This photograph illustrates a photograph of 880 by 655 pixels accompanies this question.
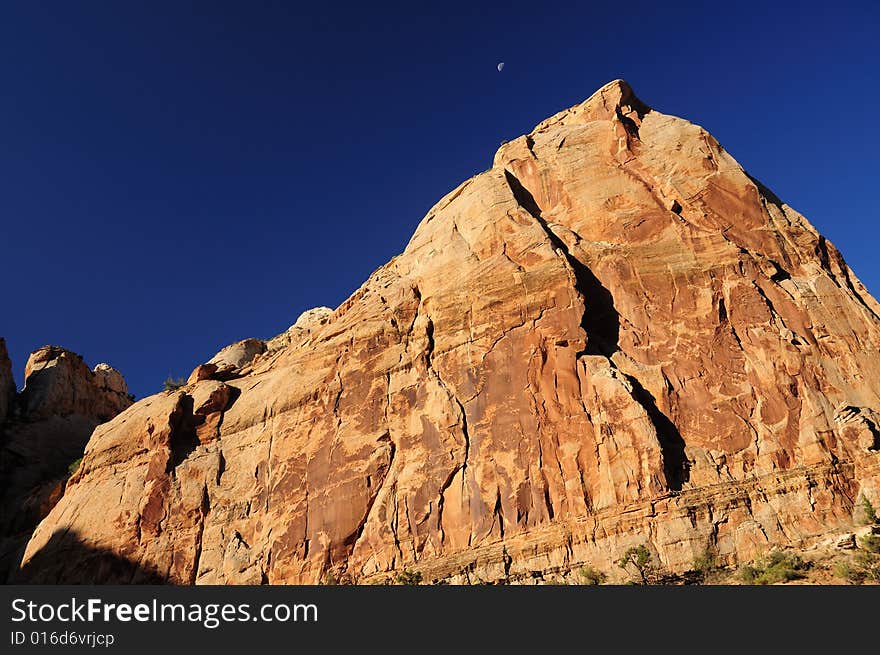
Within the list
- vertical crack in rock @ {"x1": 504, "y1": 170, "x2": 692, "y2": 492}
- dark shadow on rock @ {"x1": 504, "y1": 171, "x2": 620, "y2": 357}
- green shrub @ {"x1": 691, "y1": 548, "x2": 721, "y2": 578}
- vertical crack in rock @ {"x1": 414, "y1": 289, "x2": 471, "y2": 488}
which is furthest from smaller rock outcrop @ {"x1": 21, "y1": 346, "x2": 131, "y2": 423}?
green shrub @ {"x1": 691, "y1": 548, "x2": 721, "y2": 578}

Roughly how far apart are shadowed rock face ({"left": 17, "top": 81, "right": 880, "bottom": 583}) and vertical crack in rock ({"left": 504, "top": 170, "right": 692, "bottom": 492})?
138mm

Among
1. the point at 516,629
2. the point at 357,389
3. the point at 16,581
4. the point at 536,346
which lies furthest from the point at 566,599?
the point at 16,581

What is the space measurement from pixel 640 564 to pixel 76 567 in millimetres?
32736

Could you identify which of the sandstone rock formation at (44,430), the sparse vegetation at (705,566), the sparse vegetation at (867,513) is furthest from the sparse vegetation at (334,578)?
the sandstone rock formation at (44,430)

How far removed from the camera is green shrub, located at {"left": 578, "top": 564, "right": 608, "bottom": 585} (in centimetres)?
2573

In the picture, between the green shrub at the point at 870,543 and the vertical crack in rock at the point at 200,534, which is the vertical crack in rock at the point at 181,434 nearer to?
the vertical crack in rock at the point at 200,534

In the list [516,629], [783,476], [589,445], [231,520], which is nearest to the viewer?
[516,629]

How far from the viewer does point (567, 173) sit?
40.1 metres

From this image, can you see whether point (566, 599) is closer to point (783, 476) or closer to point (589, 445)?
point (589, 445)

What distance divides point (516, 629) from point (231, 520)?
23458 millimetres

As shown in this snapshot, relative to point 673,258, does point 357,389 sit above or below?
below

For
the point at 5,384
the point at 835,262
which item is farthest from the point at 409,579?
the point at 5,384

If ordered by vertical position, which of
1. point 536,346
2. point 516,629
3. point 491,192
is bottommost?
point 516,629

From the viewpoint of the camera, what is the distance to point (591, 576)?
84.5 ft
